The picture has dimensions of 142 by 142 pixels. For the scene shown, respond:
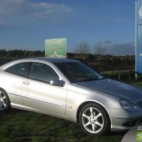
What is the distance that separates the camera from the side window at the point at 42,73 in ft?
22.3

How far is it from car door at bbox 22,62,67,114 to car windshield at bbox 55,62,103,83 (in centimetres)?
23

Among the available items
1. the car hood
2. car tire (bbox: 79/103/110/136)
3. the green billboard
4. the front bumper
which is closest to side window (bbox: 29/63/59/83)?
the car hood

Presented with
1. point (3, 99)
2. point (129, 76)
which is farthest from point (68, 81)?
point (129, 76)

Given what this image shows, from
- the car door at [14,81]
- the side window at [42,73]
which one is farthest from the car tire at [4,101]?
the side window at [42,73]

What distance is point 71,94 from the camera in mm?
6277

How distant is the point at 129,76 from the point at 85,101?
46.8ft

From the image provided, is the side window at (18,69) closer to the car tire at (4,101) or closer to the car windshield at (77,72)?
the car tire at (4,101)

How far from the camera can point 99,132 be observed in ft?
19.0

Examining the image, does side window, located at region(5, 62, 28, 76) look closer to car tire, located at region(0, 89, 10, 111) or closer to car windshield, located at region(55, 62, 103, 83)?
car tire, located at region(0, 89, 10, 111)

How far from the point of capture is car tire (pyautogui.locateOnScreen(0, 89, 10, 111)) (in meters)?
7.56

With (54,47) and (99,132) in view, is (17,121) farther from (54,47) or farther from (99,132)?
(54,47)

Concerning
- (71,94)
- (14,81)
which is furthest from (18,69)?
(71,94)

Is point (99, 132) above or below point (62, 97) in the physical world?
below

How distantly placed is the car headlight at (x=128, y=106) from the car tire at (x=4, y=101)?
294cm
